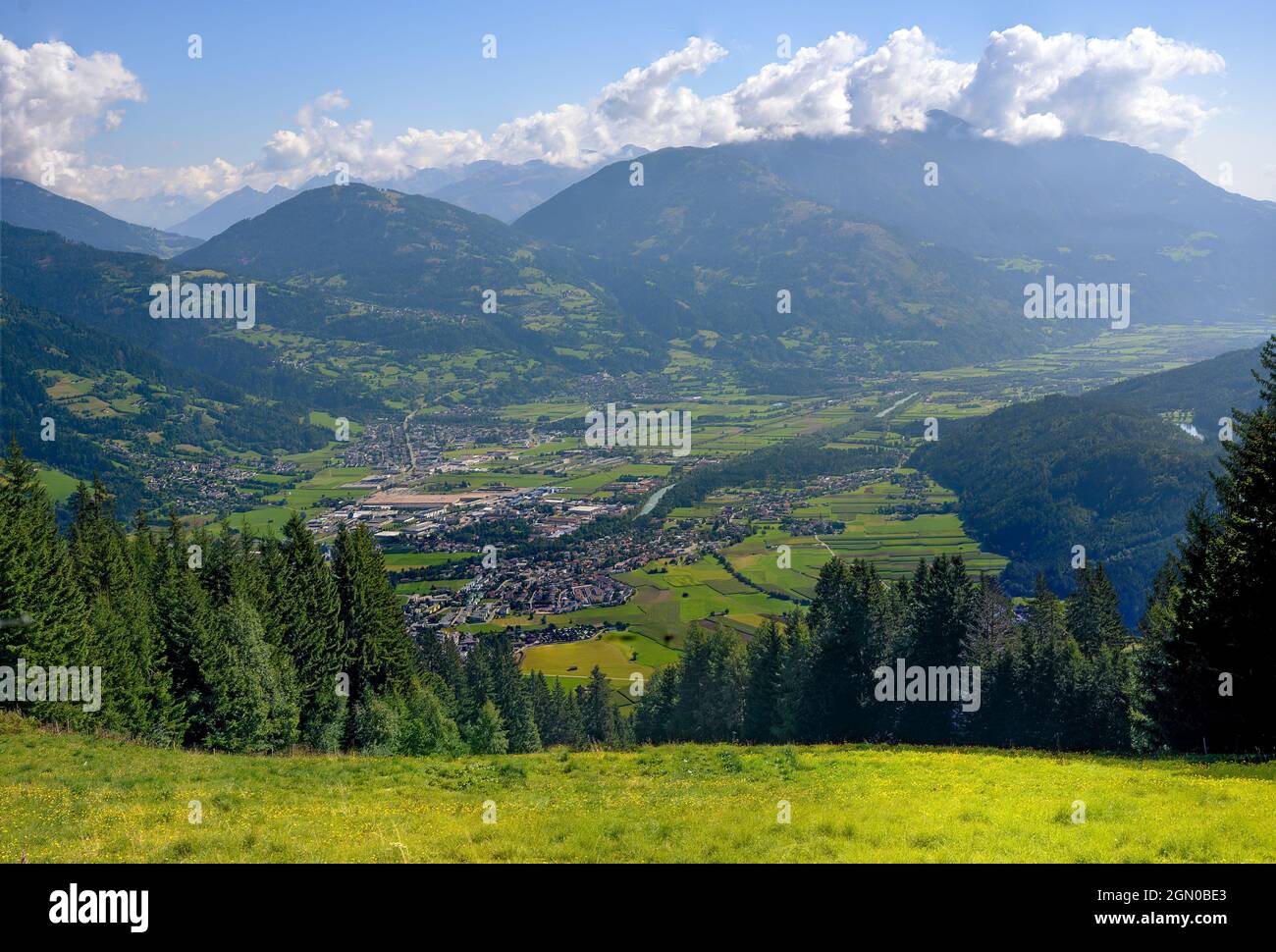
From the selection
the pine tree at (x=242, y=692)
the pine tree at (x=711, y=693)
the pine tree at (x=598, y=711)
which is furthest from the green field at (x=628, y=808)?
the pine tree at (x=598, y=711)

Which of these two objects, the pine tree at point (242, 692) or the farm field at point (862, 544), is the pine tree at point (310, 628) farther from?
the farm field at point (862, 544)

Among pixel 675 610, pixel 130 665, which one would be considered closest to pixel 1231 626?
pixel 130 665

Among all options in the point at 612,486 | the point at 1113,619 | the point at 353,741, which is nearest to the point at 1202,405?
the point at 612,486

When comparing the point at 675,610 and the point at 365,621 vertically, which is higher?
the point at 365,621

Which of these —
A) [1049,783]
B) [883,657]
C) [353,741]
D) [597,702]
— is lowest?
[597,702]

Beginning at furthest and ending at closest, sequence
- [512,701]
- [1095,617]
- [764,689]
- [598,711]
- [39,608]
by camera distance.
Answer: [598,711]
[512,701]
[1095,617]
[764,689]
[39,608]

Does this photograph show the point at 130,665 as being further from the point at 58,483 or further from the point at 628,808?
the point at 58,483
